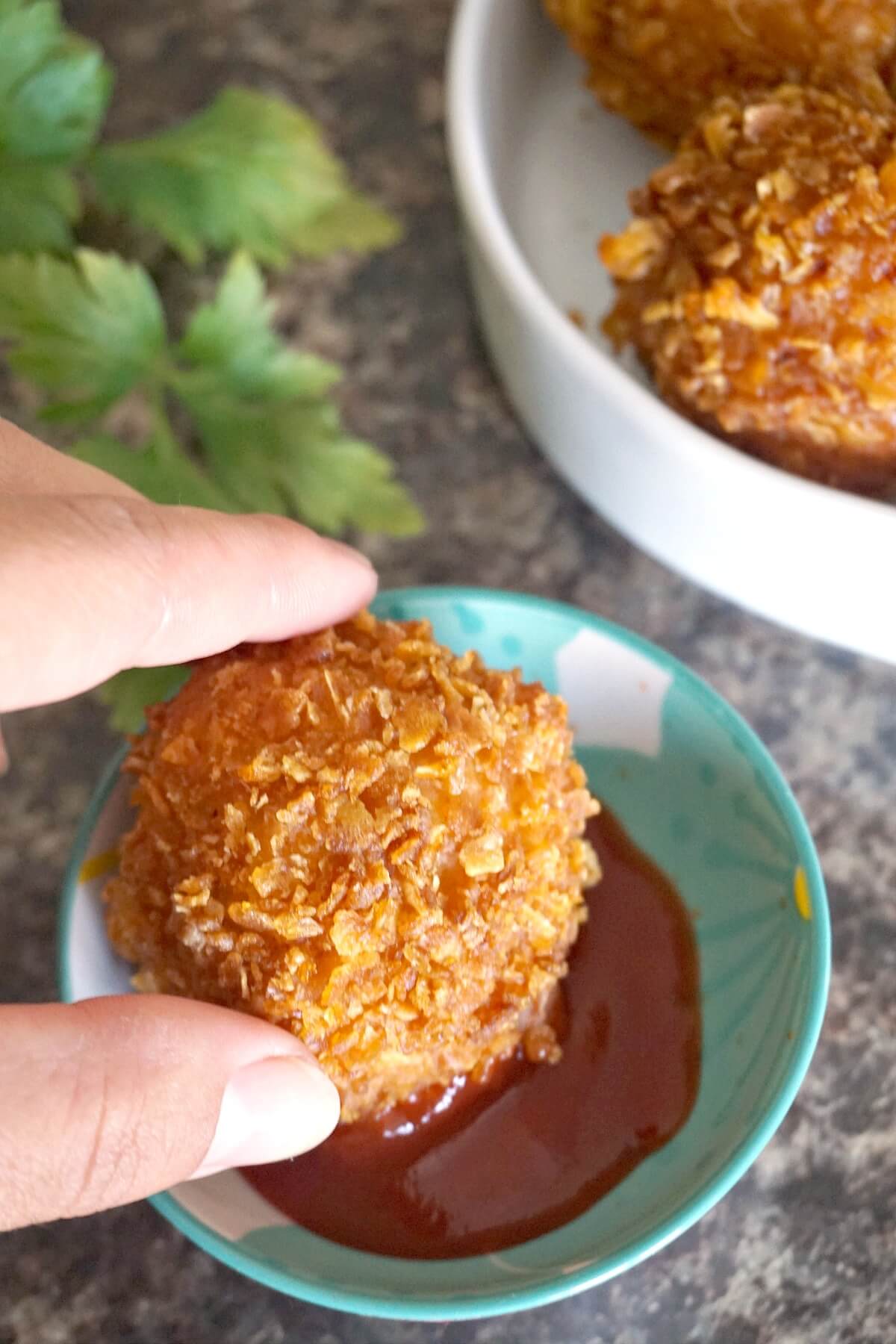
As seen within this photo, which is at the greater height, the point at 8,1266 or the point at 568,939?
the point at 568,939

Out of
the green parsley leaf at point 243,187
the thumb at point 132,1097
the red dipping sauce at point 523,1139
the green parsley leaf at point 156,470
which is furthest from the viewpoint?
the green parsley leaf at point 243,187

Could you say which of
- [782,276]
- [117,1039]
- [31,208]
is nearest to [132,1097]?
[117,1039]

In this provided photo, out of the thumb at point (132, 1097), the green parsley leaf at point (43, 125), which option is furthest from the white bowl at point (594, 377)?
the thumb at point (132, 1097)

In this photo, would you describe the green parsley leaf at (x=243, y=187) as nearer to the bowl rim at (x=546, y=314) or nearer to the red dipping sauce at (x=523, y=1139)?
the bowl rim at (x=546, y=314)

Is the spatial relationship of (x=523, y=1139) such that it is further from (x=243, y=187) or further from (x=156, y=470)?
(x=243, y=187)

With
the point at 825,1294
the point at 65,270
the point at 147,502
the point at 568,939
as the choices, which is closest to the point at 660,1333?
the point at 825,1294

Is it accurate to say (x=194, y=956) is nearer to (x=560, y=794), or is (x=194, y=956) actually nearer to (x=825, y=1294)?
(x=560, y=794)

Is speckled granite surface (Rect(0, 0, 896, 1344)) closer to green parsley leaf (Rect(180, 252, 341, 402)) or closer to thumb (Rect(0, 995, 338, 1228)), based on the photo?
green parsley leaf (Rect(180, 252, 341, 402))
